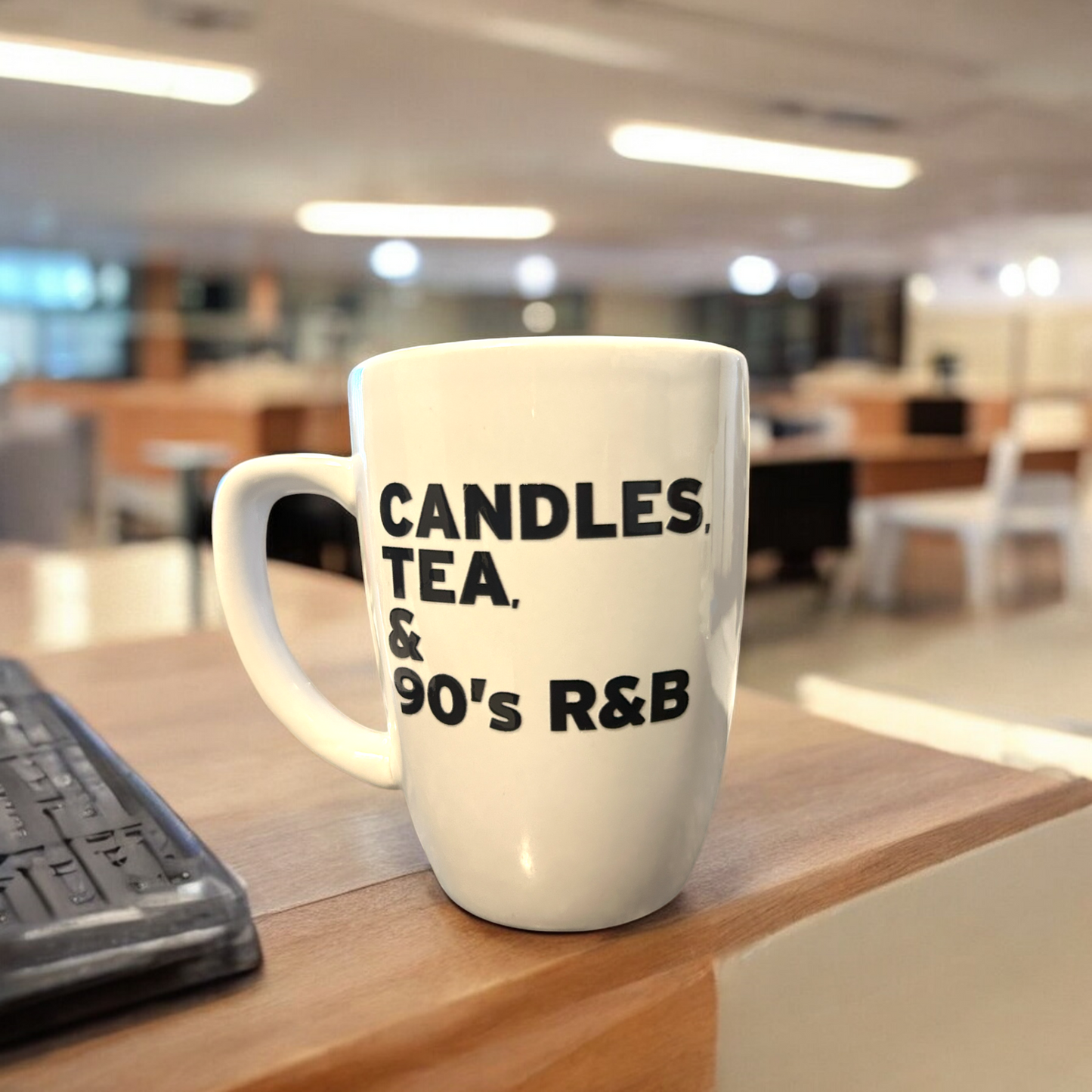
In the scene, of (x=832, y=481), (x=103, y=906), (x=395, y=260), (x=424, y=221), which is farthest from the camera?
(x=395, y=260)

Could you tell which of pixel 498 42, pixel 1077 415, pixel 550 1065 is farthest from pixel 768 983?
pixel 1077 415

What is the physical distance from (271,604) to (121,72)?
4042 millimetres

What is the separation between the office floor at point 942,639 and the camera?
78.5 inches

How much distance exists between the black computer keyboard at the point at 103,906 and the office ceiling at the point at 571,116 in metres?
2.69

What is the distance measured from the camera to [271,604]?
28 centimetres

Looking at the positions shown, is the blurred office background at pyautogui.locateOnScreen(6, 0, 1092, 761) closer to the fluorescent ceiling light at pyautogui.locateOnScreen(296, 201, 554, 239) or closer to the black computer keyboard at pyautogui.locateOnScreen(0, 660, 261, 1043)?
the fluorescent ceiling light at pyautogui.locateOnScreen(296, 201, 554, 239)

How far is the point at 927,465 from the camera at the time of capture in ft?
12.1

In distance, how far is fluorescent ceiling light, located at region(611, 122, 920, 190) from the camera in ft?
15.0

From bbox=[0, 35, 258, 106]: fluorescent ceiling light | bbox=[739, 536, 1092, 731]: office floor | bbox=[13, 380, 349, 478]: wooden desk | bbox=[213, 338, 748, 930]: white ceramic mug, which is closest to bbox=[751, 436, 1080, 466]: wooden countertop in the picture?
bbox=[739, 536, 1092, 731]: office floor

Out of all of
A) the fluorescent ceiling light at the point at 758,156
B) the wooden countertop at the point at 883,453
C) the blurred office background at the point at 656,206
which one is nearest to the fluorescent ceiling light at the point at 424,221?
the blurred office background at the point at 656,206

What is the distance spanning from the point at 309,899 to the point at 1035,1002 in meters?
0.22

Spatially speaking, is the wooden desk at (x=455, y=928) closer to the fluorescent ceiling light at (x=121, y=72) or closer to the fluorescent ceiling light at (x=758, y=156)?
the fluorescent ceiling light at (x=121, y=72)

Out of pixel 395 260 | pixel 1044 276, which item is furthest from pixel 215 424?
pixel 1044 276

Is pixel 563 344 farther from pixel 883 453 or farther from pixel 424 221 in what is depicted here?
pixel 424 221
